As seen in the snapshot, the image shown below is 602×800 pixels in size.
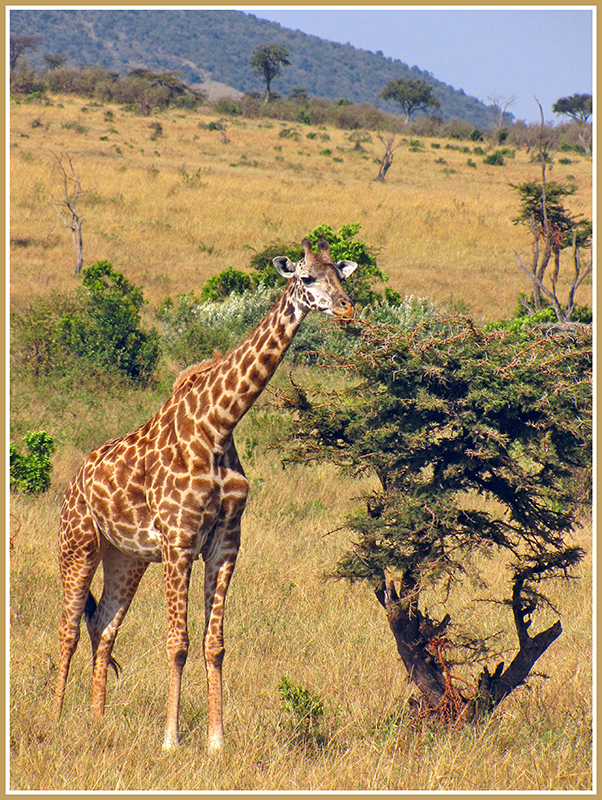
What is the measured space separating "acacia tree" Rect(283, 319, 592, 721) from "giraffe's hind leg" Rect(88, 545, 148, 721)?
1.56m

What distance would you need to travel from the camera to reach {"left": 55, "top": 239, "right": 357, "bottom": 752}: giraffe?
4.69 m

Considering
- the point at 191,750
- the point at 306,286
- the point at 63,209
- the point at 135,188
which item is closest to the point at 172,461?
the point at 306,286

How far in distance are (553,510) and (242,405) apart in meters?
2.38

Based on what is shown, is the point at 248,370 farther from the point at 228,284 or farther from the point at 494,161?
the point at 494,161

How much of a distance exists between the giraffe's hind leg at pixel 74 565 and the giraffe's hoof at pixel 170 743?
3.48 ft

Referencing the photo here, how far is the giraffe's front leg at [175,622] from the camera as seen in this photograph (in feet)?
16.2

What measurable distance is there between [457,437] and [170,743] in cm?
288

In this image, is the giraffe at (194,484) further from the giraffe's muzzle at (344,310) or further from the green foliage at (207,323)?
the green foliage at (207,323)

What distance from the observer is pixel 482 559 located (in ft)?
29.0

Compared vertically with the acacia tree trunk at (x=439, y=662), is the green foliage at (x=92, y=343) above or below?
above

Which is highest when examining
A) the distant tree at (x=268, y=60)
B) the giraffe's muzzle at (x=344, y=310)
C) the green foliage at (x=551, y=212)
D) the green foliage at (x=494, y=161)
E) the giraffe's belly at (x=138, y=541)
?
the distant tree at (x=268, y=60)

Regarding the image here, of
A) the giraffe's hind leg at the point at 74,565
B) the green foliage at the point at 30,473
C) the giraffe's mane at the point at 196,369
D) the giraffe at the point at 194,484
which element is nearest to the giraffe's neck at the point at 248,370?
the giraffe at the point at 194,484

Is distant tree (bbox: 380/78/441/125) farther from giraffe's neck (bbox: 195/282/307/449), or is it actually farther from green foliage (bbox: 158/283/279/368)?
giraffe's neck (bbox: 195/282/307/449)

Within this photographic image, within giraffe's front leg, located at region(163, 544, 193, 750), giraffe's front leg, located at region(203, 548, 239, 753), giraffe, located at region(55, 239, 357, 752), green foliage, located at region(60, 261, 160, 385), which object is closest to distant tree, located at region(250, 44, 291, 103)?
green foliage, located at region(60, 261, 160, 385)
